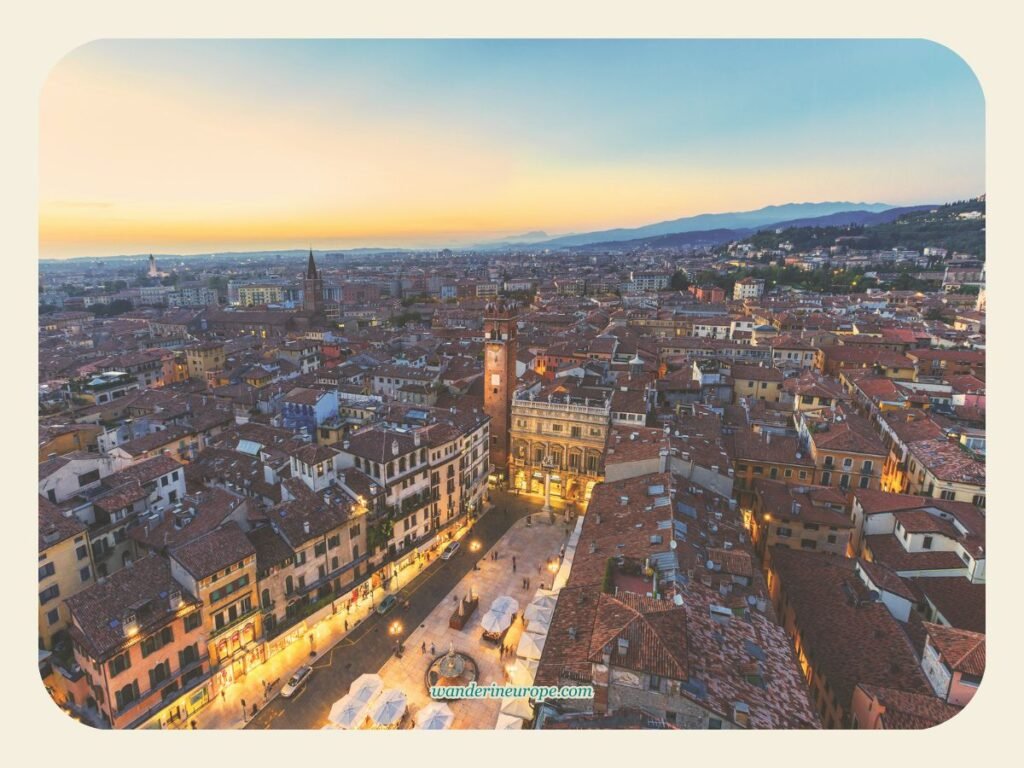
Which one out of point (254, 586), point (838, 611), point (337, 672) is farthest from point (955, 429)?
point (254, 586)

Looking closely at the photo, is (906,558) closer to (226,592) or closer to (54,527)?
(226,592)

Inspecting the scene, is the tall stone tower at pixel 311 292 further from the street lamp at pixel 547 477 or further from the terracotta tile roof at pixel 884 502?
the terracotta tile roof at pixel 884 502

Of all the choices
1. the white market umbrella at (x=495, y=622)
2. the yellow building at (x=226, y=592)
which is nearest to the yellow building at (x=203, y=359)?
the yellow building at (x=226, y=592)

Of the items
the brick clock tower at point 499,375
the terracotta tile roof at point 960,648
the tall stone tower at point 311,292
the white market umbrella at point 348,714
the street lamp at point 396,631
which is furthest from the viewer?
the tall stone tower at point 311,292

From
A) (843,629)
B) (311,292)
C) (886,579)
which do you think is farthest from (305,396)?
(311,292)

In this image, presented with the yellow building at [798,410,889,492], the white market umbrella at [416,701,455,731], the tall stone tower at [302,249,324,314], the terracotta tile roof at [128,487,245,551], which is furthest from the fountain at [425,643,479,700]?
the tall stone tower at [302,249,324,314]
